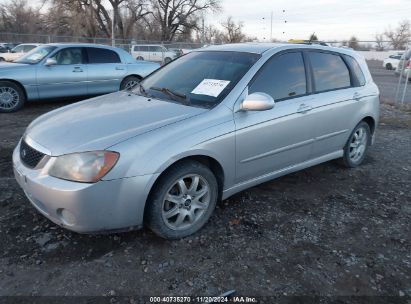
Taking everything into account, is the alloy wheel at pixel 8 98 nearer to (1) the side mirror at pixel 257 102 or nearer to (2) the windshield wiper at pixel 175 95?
(2) the windshield wiper at pixel 175 95

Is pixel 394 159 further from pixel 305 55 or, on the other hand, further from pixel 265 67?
pixel 265 67

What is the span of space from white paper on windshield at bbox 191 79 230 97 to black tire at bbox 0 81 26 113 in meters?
5.85

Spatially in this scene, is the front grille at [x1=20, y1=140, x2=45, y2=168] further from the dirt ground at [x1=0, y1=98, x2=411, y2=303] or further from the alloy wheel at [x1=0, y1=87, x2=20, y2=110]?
the alloy wheel at [x1=0, y1=87, x2=20, y2=110]

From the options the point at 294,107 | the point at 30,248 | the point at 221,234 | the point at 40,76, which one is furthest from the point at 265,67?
the point at 40,76

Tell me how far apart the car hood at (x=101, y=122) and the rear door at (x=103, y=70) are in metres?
5.30

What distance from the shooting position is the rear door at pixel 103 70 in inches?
341

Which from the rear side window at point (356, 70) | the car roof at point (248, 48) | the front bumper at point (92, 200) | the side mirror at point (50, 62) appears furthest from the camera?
the side mirror at point (50, 62)

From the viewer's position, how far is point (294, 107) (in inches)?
147

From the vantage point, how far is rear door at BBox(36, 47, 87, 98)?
7922mm

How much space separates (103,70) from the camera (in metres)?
→ 8.81

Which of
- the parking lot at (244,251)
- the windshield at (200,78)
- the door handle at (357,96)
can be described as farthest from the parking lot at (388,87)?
the windshield at (200,78)

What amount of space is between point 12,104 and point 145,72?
3292 millimetres

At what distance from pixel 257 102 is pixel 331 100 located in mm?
1449

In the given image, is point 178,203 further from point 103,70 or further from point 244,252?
point 103,70
